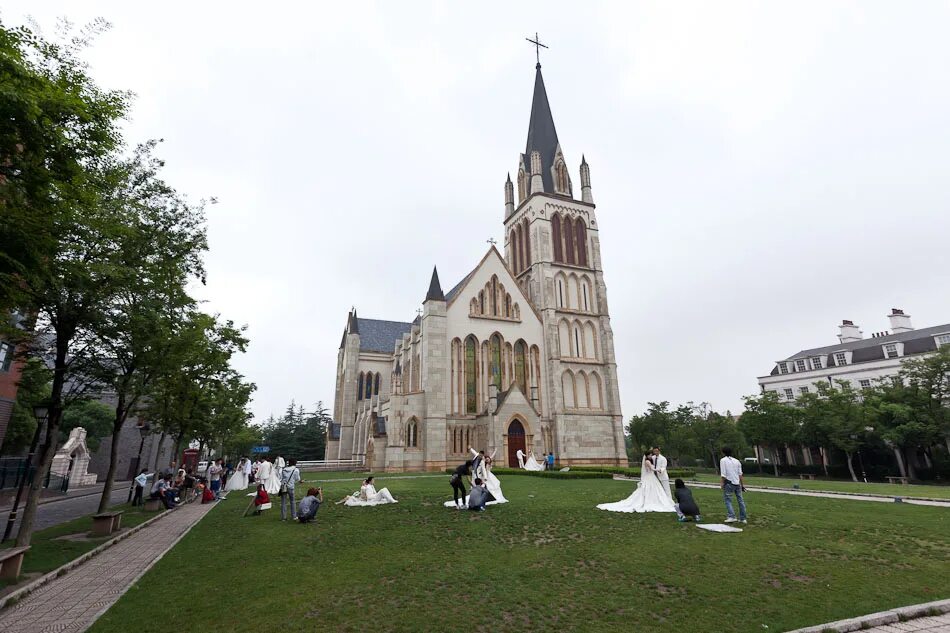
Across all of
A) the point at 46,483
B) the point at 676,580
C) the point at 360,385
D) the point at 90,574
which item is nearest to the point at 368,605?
the point at 676,580

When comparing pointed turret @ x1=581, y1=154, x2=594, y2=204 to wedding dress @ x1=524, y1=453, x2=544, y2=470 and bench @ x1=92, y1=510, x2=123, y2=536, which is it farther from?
bench @ x1=92, y1=510, x2=123, y2=536

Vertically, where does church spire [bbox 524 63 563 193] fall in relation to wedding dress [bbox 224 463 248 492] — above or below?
above

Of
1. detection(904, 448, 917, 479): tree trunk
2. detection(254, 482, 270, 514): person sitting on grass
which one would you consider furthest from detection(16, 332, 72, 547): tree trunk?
detection(904, 448, 917, 479): tree trunk

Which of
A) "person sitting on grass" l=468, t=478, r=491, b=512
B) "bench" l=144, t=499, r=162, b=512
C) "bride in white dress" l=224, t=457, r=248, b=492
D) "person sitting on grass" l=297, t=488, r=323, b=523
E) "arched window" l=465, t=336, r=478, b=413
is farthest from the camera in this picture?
"arched window" l=465, t=336, r=478, b=413

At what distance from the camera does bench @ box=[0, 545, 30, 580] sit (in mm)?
8531

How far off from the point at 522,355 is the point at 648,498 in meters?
27.6

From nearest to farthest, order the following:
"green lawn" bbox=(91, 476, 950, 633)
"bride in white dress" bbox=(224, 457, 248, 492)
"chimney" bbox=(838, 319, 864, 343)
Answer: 1. "green lawn" bbox=(91, 476, 950, 633)
2. "bride in white dress" bbox=(224, 457, 248, 492)
3. "chimney" bbox=(838, 319, 864, 343)

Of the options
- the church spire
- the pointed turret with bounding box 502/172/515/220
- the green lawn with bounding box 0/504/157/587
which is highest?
the church spire

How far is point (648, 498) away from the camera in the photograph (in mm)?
14477

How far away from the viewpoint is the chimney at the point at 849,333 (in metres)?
58.4

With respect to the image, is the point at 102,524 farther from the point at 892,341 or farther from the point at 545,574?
the point at 892,341

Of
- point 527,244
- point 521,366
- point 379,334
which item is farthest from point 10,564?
point 379,334

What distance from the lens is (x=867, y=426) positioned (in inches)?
1460

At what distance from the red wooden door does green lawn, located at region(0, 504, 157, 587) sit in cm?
2548
